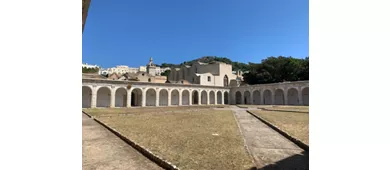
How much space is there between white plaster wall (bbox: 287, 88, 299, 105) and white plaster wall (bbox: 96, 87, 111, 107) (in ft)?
102

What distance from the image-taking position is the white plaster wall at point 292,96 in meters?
35.2

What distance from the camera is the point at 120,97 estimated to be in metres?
31.6

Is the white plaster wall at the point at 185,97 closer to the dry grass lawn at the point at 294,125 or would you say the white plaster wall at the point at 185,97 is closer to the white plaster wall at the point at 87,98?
the white plaster wall at the point at 87,98

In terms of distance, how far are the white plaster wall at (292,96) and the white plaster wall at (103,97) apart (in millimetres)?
31107

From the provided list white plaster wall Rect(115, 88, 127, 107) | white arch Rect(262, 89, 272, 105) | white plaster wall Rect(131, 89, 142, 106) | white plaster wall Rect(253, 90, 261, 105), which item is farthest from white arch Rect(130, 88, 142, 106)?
white arch Rect(262, 89, 272, 105)

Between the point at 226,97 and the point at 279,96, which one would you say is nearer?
the point at 279,96

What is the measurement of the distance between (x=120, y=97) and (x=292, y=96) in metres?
30.4

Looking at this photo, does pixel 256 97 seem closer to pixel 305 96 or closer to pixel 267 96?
pixel 267 96

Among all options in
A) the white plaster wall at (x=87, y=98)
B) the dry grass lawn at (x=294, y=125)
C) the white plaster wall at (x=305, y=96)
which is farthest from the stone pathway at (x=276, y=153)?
the white plaster wall at (x=305, y=96)

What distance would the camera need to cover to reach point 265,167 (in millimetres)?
4227

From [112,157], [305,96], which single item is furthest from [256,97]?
[112,157]

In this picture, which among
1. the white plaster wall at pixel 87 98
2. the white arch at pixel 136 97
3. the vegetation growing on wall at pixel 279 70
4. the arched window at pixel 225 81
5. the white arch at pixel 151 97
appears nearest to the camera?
the white plaster wall at pixel 87 98

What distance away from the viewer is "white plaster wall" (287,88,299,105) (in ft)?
115
